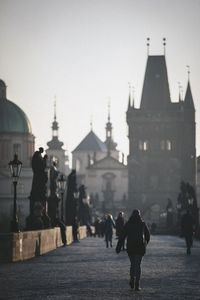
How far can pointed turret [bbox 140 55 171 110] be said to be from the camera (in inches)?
5605

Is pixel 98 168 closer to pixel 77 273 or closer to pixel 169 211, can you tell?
pixel 169 211

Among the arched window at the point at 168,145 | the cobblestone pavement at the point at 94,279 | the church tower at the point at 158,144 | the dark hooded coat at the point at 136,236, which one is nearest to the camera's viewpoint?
the cobblestone pavement at the point at 94,279

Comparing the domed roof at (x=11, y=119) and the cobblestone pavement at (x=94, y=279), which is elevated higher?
the domed roof at (x=11, y=119)

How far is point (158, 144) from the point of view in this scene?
463ft

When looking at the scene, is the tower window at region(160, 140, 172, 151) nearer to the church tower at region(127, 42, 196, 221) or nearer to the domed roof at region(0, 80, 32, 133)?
the church tower at region(127, 42, 196, 221)

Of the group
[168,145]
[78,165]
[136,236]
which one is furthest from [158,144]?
[136,236]

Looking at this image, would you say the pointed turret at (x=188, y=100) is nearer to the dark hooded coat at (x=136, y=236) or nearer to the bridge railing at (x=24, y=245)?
the bridge railing at (x=24, y=245)

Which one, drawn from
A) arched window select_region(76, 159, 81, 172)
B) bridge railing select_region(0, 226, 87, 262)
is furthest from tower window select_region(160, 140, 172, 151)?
bridge railing select_region(0, 226, 87, 262)

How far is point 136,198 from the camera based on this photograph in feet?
458

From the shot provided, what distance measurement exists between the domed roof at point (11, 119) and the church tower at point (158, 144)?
2045 centimetres

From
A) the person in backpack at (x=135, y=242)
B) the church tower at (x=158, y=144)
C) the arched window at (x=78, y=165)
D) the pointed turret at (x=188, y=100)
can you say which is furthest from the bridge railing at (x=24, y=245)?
the arched window at (x=78, y=165)

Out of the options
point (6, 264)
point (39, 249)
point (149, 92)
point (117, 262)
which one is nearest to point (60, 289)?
point (6, 264)

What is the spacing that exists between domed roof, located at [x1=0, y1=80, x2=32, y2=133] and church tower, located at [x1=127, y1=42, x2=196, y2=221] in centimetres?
2045

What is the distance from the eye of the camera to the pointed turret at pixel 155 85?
467ft
